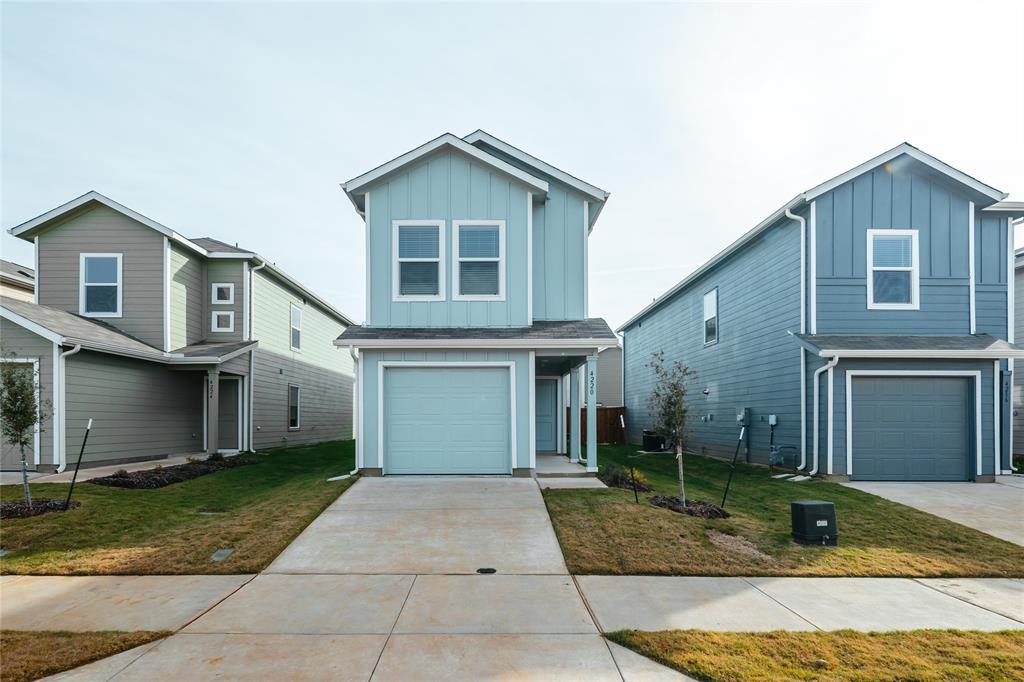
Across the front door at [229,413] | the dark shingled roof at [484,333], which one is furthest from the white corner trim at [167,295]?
the dark shingled roof at [484,333]

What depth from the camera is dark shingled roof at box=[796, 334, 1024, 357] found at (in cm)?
1257

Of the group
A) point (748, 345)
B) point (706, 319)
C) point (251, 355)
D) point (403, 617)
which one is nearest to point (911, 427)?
point (748, 345)

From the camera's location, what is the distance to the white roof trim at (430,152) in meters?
12.8

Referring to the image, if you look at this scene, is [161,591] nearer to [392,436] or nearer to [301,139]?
[392,436]

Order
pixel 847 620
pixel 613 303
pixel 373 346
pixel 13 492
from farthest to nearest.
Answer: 1. pixel 613 303
2. pixel 373 346
3. pixel 13 492
4. pixel 847 620

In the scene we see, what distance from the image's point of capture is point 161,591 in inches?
250

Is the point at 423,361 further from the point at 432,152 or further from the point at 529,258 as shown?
the point at 432,152

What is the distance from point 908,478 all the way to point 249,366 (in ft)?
57.5

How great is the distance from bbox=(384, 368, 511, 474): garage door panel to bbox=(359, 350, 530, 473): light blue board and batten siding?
0.22 meters

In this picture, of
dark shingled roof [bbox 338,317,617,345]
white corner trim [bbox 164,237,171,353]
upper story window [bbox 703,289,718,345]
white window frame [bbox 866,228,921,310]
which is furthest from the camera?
upper story window [bbox 703,289,718,345]

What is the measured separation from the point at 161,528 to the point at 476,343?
6.01m

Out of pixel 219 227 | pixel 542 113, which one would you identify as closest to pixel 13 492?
pixel 542 113

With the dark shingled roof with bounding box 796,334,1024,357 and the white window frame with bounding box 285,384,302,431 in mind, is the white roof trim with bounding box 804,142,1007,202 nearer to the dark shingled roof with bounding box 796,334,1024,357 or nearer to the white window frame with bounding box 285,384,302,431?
the dark shingled roof with bounding box 796,334,1024,357

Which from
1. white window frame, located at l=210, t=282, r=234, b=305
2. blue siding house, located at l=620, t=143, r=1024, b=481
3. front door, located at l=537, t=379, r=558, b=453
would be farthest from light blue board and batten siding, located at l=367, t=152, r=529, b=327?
white window frame, located at l=210, t=282, r=234, b=305
